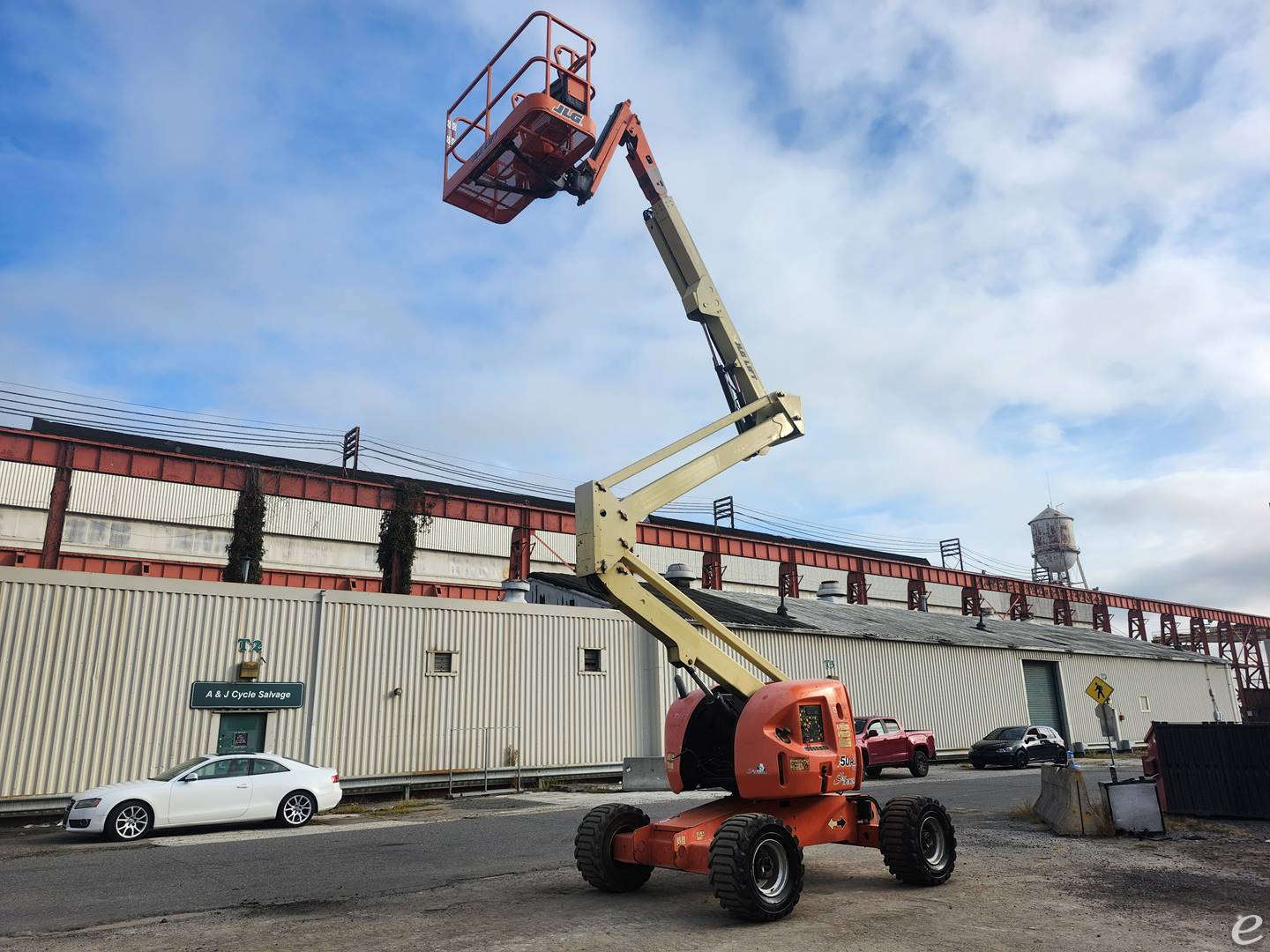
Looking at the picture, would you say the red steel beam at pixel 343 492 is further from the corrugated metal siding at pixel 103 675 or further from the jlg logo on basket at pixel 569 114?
the jlg logo on basket at pixel 569 114

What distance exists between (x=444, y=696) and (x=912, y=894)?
14790 millimetres

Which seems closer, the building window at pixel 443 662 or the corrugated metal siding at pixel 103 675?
the corrugated metal siding at pixel 103 675

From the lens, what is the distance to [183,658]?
18203 mm

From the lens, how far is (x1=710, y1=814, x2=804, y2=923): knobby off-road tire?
7203 mm

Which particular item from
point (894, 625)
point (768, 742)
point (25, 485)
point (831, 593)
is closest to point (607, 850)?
point (768, 742)

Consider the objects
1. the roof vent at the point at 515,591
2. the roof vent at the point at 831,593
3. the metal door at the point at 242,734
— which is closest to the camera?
the metal door at the point at 242,734

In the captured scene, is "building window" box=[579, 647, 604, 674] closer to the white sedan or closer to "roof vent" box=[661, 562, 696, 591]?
"roof vent" box=[661, 562, 696, 591]

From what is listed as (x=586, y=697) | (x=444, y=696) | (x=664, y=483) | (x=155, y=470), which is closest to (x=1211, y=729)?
(x=664, y=483)

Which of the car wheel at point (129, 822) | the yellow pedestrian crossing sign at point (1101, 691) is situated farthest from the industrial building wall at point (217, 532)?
the car wheel at point (129, 822)

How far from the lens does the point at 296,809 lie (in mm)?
14945

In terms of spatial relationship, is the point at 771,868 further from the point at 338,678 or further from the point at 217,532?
the point at 217,532

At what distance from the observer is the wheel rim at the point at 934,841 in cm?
889

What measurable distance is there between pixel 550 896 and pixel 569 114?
11.4m

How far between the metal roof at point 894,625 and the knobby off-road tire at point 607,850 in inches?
664
